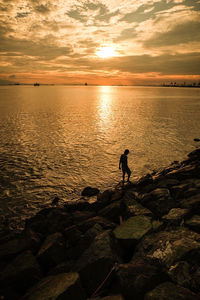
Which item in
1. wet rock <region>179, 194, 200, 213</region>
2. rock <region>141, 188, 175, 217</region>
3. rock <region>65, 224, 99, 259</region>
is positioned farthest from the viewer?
rock <region>141, 188, 175, 217</region>

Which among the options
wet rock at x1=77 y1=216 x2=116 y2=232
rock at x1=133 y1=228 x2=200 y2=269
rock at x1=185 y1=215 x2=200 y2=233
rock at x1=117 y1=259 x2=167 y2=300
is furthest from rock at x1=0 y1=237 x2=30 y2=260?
rock at x1=185 y1=215 x2=200 y2=233

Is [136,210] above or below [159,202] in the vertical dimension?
below

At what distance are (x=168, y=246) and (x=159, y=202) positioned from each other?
155 inches

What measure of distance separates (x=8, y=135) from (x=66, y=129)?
36.4 ft

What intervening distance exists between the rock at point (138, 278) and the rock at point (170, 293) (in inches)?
8.0

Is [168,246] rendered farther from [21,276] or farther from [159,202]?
[21,276]

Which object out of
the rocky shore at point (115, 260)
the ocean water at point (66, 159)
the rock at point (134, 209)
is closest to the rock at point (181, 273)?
the rocky shore at point (115, 260)

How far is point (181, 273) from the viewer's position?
4.14m

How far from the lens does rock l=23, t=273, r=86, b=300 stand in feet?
13.4

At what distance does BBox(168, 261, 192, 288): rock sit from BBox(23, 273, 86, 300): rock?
2.22 metres

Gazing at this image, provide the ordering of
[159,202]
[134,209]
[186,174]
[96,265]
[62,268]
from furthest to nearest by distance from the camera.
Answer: [186,174] < [159,202] < [134,209] < [62,268] < [96,265]

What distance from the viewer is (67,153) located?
22797 millimetres

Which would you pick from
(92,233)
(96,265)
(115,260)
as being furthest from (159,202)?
(96,265)

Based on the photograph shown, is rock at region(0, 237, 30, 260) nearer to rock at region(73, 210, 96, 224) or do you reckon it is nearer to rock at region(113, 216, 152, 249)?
rock at region(73, 210, 96, 224)
